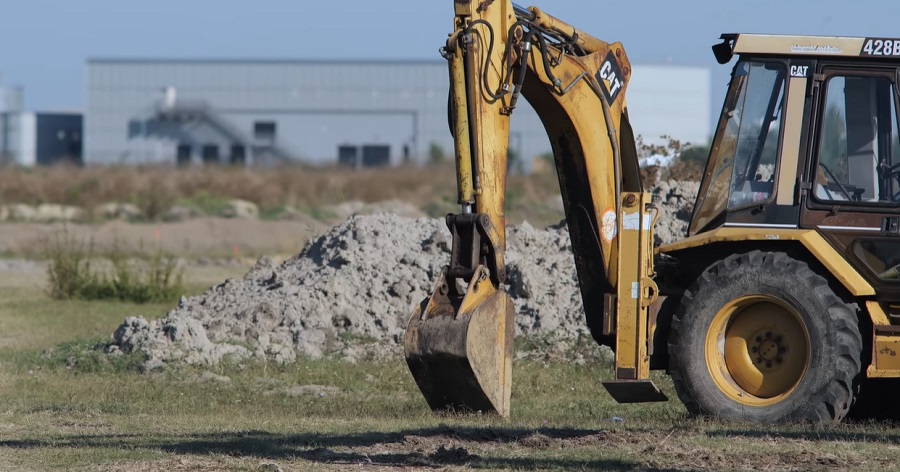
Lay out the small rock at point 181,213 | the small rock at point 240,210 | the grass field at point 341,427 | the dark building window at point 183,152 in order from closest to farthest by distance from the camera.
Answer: the grass field at point 341,427 < the small rock at point 181,213 < the small rock at point 240,210 < the dark building window at point 183,152

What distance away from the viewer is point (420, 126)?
70875 mm

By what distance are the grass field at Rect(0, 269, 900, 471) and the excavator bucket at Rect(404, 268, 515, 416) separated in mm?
376

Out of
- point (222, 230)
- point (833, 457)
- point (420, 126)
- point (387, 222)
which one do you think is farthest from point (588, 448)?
point (420, 126)

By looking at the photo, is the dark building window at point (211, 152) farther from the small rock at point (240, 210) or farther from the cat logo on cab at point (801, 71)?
the cat logo on cab at point (801, 71)

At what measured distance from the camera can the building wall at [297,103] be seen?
226 ft

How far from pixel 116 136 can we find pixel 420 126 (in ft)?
54.2

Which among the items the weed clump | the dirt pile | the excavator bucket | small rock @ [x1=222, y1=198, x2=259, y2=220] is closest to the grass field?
the excavator bucket

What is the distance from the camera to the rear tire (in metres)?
9.29

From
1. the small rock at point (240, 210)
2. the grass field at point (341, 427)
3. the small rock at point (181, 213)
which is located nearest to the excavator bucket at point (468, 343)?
the grass field at point (341, 427)

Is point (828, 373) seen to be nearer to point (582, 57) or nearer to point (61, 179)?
point (582, 57)

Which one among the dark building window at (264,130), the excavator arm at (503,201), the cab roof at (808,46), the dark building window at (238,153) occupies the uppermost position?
the dark building window at (264,130)

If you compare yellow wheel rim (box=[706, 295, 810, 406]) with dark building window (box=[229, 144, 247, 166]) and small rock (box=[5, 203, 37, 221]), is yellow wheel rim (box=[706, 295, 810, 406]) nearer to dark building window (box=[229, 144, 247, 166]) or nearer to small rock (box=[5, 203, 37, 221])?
small rock (box=[5, 203, 37, 221])

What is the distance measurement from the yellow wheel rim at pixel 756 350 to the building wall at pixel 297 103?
5793cm

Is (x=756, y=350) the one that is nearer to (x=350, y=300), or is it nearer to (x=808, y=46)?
(x=808, y=46)
